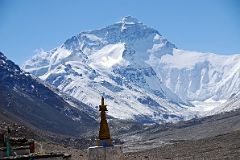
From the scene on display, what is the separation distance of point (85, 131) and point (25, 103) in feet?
80.6

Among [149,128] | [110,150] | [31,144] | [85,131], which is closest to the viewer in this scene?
[110,150]

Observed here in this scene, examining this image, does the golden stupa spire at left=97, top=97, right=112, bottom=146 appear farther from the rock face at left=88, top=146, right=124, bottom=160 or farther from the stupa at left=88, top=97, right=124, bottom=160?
the rock face at left=88, top=146, right=124, bottom=160

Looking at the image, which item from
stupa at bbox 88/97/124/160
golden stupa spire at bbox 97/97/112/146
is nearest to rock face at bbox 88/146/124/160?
stupa at bbox 88/97/124/160

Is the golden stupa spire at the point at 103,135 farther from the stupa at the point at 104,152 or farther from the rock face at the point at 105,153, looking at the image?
the rock face at the point at 105,153

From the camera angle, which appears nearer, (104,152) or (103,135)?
(104,152)

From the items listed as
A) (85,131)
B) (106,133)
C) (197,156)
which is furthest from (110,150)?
(85,131)

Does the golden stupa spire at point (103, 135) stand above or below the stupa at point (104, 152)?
above

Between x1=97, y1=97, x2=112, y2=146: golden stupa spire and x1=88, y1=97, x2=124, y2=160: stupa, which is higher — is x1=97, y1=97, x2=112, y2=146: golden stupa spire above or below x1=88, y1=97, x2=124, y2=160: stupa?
above

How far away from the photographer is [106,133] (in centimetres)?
982

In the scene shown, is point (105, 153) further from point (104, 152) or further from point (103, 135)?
point (103, 135)

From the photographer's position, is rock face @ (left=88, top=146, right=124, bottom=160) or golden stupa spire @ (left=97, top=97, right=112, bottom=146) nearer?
rock face @ (left=88, top=146, right=124, bottom=160)

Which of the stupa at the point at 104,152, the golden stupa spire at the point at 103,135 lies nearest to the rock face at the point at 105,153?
the stupa at the point at 104,152

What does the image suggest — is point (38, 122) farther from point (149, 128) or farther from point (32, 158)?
point (32, 158)

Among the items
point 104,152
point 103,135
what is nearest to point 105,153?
point 104,152
